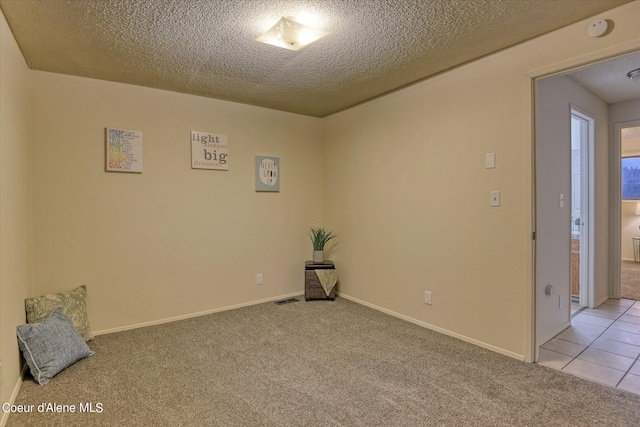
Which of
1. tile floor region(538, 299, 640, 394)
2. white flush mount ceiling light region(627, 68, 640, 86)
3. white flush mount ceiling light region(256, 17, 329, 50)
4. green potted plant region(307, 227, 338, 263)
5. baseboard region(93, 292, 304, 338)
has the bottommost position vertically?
tile floor region(538, 299, 640, 394)

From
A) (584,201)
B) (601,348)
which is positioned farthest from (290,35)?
(584,201)

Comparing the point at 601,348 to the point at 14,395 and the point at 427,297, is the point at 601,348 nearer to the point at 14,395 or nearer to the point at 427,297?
the point at 427,297

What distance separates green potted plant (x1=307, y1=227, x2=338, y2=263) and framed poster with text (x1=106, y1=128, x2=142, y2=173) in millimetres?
2102

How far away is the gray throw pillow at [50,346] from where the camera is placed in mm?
2242

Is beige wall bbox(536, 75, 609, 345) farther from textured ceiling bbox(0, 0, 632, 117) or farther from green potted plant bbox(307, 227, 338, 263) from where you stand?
green potted plant bbox(307, 227, 338, 263)

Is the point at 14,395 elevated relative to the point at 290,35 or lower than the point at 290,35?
lower

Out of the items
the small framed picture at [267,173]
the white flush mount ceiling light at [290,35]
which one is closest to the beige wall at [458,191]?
the small framed picture at [267,173]

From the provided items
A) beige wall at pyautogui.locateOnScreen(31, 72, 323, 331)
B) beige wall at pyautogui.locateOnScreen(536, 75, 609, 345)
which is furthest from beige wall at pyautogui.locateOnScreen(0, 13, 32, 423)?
beige wall at pyautogui.locateOnScreen(536, 75, 609, 345)

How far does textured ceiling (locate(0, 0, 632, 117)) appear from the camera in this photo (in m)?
1.97

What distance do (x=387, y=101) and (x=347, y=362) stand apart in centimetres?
255

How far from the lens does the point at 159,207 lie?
3402 millimetres

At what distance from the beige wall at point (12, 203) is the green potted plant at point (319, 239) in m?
2.74

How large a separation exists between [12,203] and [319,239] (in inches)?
114

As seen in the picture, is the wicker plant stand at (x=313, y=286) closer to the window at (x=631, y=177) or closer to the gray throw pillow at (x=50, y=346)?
the gray throw pillow at (x=50, y=346)
